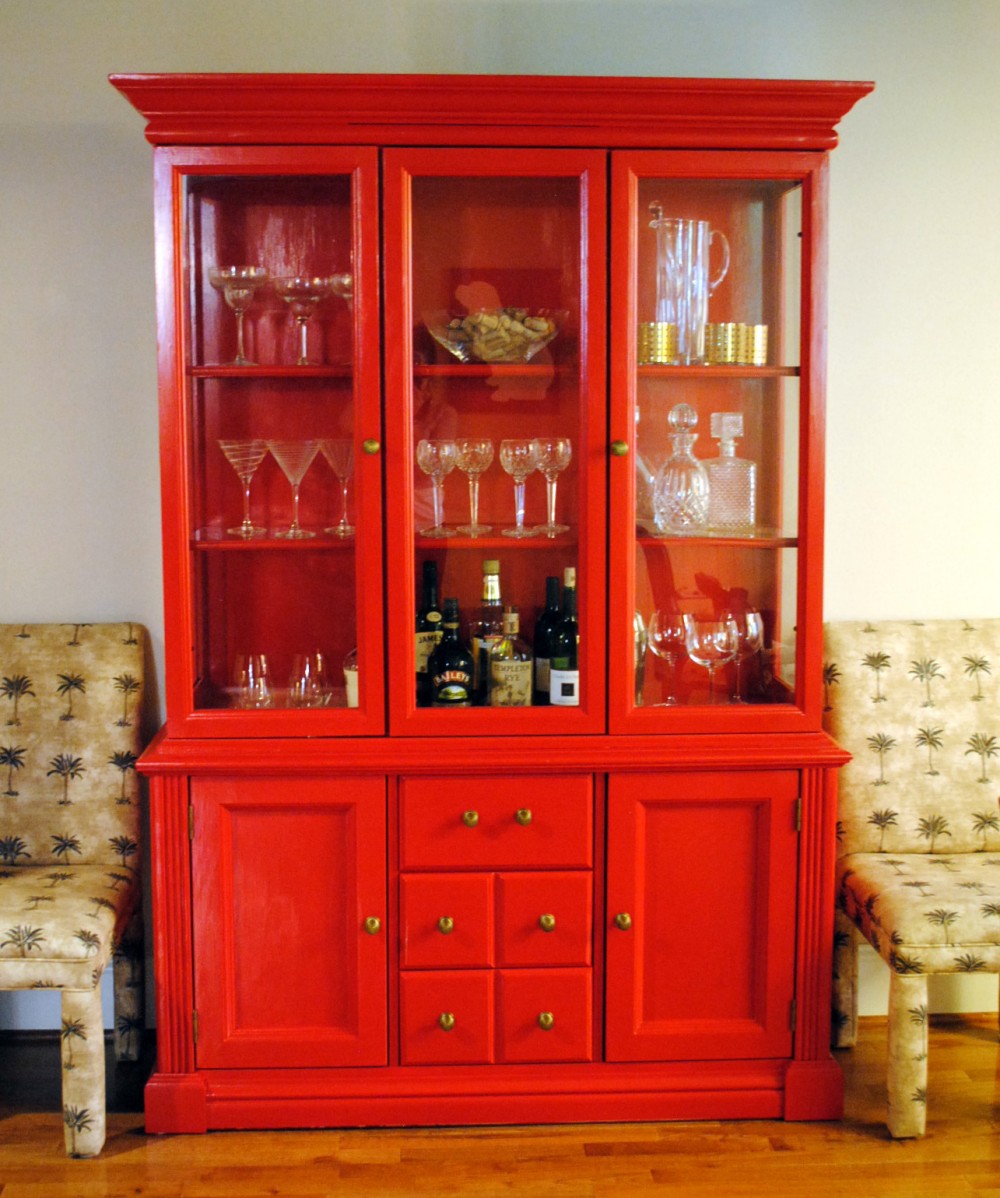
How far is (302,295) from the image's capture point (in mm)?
2350

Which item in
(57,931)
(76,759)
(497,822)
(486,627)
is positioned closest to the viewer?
(57,931)

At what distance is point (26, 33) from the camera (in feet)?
8.39

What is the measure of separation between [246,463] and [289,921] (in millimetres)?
916

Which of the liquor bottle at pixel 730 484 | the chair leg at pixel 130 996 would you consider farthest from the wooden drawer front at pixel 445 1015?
the liquor bottle at pixel 730 484

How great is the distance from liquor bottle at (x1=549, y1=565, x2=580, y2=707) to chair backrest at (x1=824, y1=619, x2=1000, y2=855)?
647 mm

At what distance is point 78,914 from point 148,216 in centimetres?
147

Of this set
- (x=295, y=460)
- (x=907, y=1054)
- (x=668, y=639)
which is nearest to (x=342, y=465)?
(x=295, y=460)

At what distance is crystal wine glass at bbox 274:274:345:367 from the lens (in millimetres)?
2332

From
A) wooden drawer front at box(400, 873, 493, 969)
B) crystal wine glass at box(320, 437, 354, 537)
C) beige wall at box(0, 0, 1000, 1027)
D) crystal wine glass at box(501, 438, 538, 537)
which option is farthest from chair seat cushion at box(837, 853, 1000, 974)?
crystal wine glass at box(320, 437, 354, 537)

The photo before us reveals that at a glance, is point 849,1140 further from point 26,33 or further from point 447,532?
point 26,33

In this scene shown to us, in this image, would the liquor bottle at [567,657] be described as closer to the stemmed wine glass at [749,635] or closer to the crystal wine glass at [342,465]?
the stemmed wine glass at [749,635]

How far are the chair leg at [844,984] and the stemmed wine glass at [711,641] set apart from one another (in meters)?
0.66

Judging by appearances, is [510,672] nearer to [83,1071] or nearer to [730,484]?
[730,484]

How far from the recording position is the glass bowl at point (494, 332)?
7.65 ft
